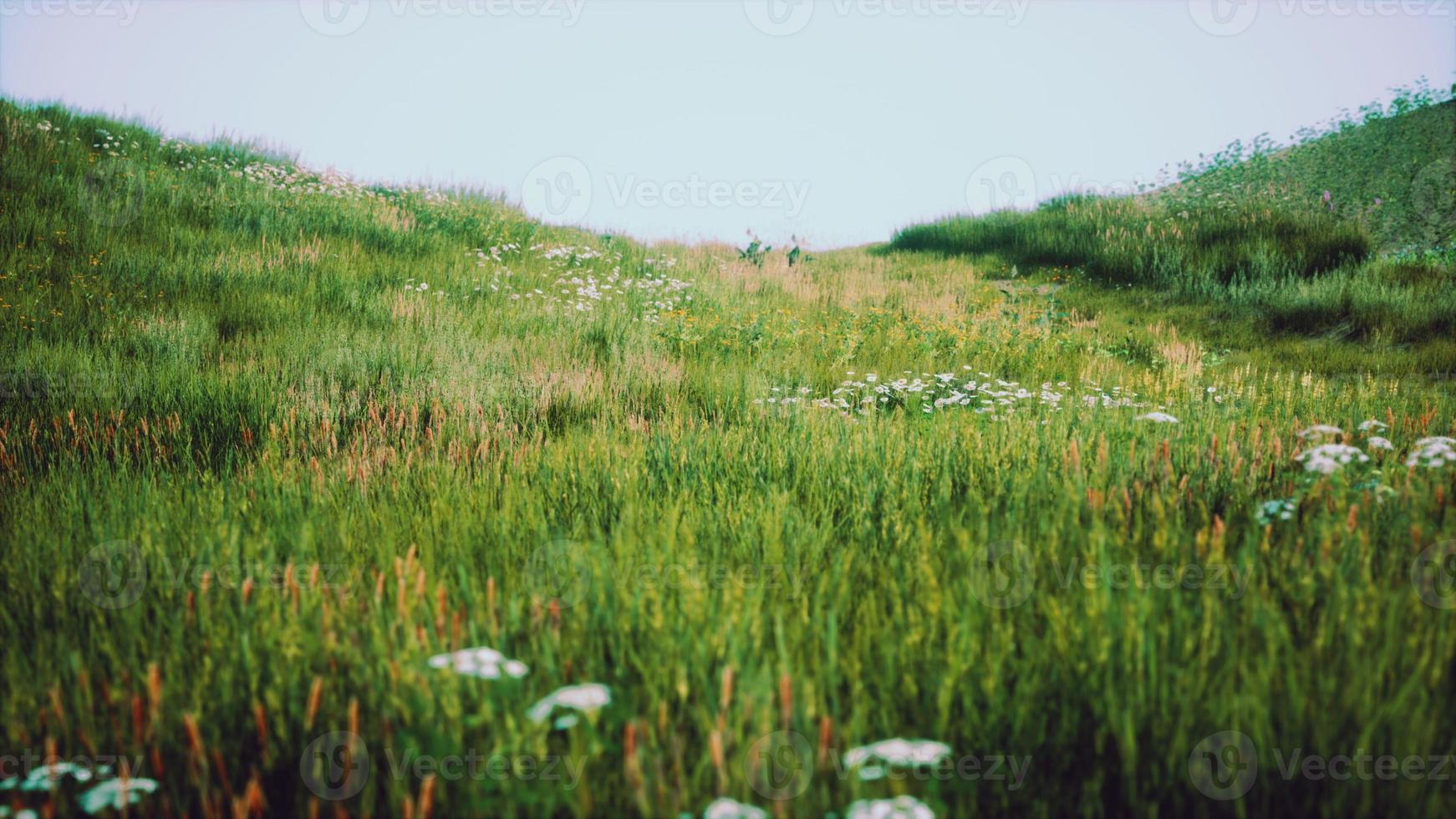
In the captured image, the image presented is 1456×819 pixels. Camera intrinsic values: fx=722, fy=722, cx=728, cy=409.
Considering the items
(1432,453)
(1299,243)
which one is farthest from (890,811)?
(1299,243)

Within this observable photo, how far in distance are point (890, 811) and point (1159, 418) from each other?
9.29ft

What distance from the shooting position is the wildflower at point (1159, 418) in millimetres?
3275

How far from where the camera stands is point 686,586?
2029 millimetres

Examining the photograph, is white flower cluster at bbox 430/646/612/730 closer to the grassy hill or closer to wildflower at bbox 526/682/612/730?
wildflower at bbox 526/682/612/730

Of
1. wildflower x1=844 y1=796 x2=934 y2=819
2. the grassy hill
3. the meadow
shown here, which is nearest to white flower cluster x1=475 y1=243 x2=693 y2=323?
the meadow

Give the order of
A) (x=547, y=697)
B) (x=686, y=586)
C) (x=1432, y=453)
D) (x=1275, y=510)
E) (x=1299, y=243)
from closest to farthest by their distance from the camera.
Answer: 1. (x=547, y=697)
2. (x=686, y=586)
3. (x=1275, y=510)
4. (x=1432, y=453)
5. (x=1299, y=243)

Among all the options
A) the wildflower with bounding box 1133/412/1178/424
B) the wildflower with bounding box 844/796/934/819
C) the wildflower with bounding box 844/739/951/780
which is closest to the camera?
the wildflower with bounding box 844/796/934/819

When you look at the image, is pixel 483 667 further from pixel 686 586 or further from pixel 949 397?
pixel 949 397

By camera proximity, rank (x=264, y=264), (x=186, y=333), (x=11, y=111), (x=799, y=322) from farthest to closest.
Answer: (x=11, y=111) < (x=799, y=322) < (x=264, y=264) < (x=186, y=333)

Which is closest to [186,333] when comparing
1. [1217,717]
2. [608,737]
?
[608,737]

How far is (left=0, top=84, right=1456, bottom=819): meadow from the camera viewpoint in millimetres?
1440

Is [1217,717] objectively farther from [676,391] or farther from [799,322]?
[799,322]

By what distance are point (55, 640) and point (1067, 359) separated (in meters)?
7.85

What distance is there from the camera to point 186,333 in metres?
6.15
